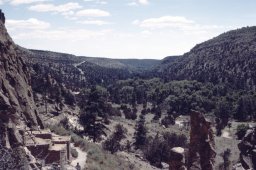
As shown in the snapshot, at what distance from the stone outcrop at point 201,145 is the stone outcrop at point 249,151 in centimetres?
622

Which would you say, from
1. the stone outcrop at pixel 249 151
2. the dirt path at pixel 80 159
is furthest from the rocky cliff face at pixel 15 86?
the stone outcrop at pixel 249 151

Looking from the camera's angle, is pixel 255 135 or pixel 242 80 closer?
pixel 255 135

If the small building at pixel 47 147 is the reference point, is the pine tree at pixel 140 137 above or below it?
below

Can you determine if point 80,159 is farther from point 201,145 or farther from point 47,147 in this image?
point 201,145

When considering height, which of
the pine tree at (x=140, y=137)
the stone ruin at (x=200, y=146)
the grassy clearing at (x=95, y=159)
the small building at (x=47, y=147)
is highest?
the stone ruin at (x=200, y=146)

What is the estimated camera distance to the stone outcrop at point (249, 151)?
25.1 meters

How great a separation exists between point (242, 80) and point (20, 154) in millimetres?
124602

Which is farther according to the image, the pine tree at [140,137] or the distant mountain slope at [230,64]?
the distant mountain slope at [230,64]

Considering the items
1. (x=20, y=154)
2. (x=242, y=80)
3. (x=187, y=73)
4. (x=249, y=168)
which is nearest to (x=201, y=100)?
(x=242, y=80)

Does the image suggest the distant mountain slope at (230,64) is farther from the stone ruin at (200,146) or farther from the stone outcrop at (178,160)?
the stone outcrop at (178,160)

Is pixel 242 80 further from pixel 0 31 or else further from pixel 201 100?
pixel 0 31

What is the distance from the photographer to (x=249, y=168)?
983 inches

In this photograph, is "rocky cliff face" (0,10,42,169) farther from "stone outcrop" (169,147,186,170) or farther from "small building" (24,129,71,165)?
"stone outcrop" (169,147,186,170)

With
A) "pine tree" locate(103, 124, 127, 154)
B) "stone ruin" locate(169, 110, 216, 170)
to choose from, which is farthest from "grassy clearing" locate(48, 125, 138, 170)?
"stone ruin" locate(169, 110, 216, 170)
